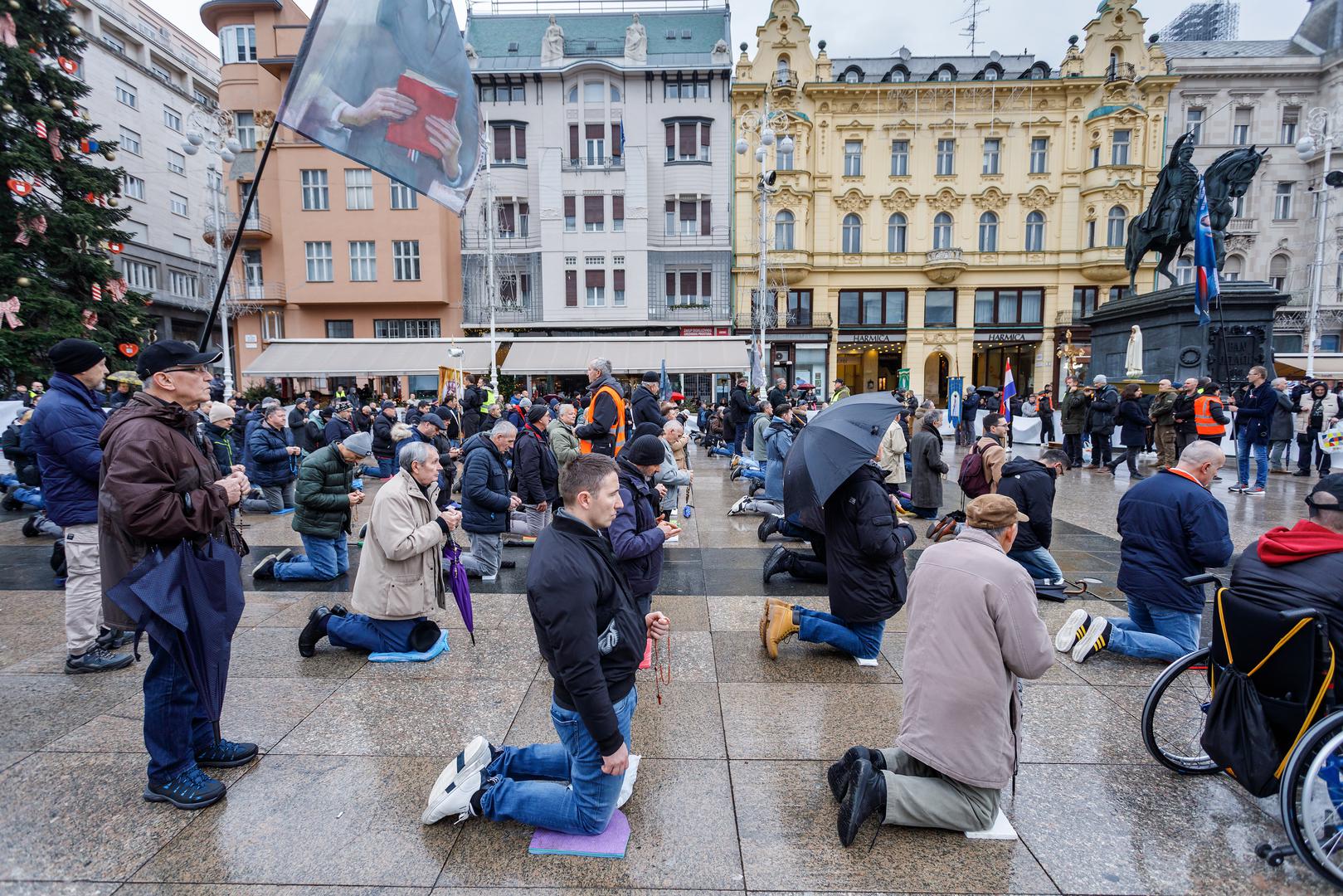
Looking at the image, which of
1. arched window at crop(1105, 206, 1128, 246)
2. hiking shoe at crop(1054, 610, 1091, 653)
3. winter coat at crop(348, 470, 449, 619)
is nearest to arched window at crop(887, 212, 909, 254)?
arched window at crop(1105, 206, 1128, 246)

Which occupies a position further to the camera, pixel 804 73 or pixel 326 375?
pixel 804 73

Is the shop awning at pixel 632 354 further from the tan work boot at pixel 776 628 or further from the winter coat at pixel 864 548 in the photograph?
the winter coat at pixel 864 548

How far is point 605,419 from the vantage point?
9070mm

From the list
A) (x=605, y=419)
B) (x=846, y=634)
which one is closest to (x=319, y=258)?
(x=605, y=419)

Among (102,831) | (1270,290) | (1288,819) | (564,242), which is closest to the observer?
(1288,819)

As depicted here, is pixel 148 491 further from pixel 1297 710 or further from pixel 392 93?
pixel 1297 710

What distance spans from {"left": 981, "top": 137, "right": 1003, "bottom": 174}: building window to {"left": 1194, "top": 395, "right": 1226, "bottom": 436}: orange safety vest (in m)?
28.5

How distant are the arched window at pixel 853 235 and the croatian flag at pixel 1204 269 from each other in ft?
66.3

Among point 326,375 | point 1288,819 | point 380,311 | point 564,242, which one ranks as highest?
point 564,242

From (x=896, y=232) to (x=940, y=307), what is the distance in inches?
178

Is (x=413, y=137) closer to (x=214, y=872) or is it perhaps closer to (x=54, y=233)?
(x=214, y=872)

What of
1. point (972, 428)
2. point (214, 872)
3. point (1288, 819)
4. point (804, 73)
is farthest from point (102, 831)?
point (804, 73)

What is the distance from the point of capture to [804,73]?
1374 inches

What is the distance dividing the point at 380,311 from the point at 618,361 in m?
12.8
